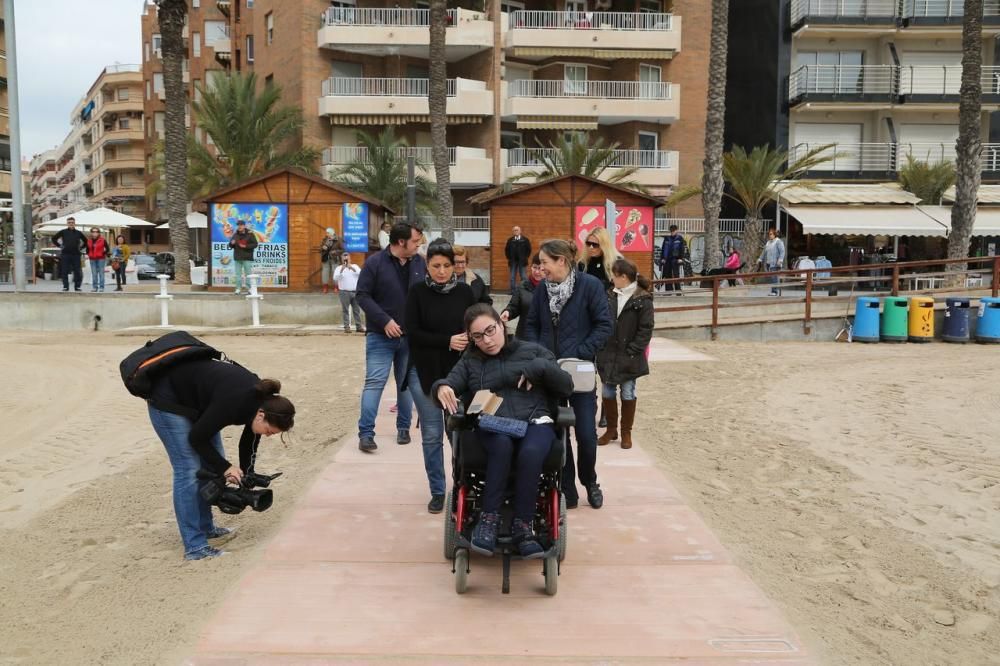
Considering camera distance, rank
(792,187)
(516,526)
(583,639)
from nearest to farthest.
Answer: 1. (583,639)
2. (516,526)
3. (792,187)

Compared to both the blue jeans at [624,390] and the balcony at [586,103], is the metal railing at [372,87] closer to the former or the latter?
the balcony at [586,103]

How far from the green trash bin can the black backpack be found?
47.6ft

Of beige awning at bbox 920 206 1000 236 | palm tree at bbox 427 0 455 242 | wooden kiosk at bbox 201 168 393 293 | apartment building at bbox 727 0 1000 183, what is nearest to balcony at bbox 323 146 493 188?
palm tree at bbox 427 0 455 242

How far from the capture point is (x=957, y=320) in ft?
54.0

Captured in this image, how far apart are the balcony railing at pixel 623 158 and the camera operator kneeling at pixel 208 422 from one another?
1211 inches

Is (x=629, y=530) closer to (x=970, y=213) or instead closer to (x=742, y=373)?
(x=742, y=373)

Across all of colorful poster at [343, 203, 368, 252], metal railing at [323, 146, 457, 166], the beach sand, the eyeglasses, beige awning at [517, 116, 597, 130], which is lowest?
the beach sand

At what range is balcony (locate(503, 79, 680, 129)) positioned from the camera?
35719 mm

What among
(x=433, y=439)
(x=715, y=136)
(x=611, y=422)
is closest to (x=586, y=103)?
(x=715, y=136)

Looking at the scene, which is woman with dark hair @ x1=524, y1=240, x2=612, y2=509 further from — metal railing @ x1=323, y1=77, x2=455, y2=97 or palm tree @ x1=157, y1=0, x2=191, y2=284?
metal railing @ x1=323, y1=77, x2=455, y2=97

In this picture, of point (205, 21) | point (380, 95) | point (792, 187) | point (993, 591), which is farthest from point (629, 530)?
point (205, 21)

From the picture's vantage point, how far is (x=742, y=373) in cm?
1271

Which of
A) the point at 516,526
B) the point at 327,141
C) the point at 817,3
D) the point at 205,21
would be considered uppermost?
the point at 205,21

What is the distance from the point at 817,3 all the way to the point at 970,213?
1635 cm
